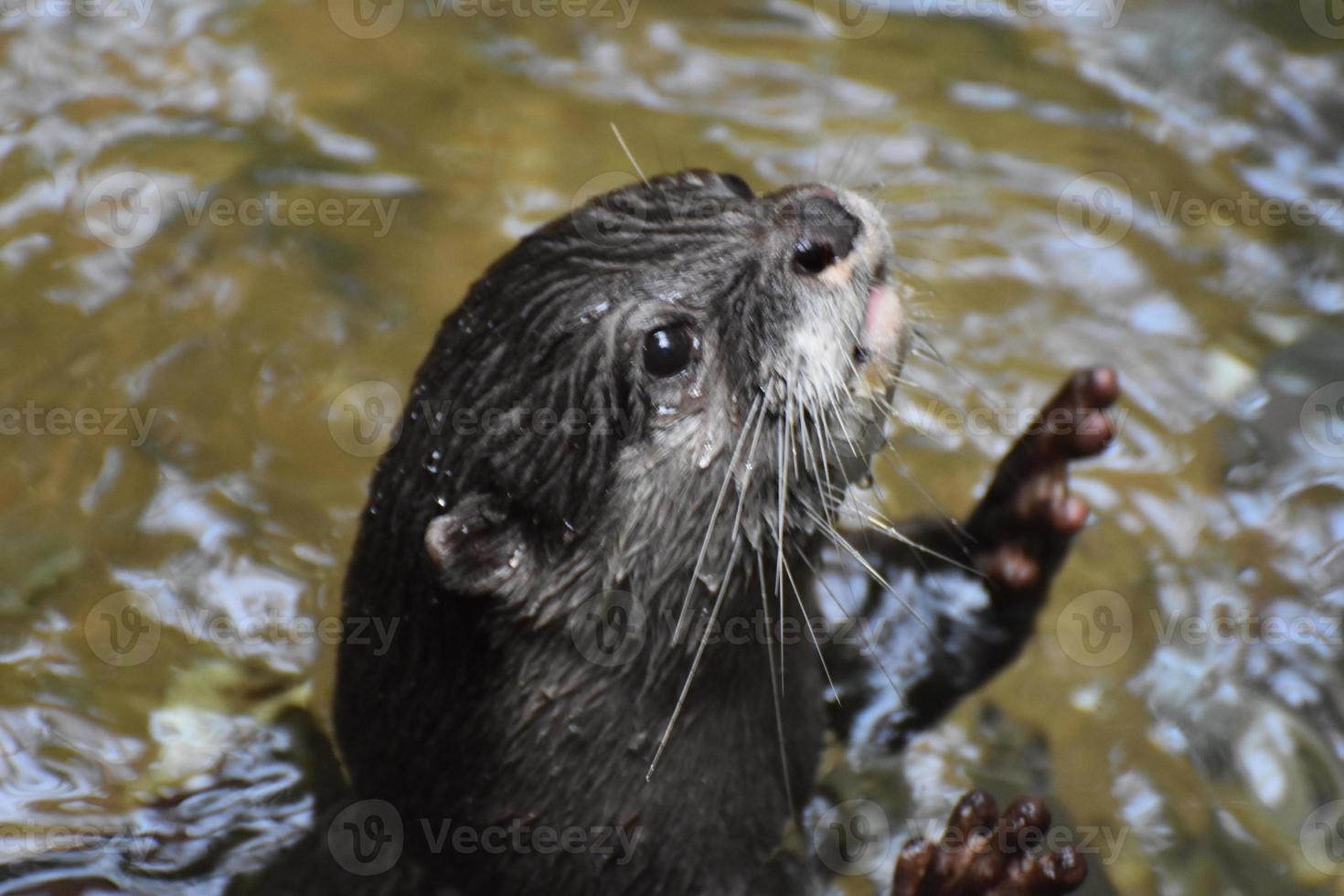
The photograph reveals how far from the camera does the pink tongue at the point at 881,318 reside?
2.36 m

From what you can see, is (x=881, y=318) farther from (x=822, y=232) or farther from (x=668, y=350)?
(x=668, y=350)

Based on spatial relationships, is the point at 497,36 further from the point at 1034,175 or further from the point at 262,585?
the point at 262,585

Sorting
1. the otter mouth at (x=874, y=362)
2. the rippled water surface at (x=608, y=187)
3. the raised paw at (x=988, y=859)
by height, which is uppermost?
the otter mouth at (x=874, y=362)

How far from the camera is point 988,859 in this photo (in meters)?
2.33

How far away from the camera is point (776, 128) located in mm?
4379

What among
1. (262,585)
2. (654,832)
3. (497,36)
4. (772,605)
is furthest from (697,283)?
(497,36)

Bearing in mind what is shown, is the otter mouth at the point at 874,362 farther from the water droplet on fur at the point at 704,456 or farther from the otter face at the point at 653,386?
the water droplet on fur at the point at 704,456

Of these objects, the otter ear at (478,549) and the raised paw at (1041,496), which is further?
the raised paw at (1041,496)

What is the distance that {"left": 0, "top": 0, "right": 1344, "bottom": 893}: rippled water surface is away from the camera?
317 cm

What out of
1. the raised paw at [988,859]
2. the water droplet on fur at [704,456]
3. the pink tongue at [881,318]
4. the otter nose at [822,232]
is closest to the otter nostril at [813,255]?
the otter nose at [822,232]

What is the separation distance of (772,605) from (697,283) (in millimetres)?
689

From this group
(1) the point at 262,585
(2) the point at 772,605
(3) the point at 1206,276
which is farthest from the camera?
(3) the point at 1206,276

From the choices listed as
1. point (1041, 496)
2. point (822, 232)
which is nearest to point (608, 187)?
point (1041, 496)

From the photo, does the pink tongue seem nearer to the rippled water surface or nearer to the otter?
the otter
